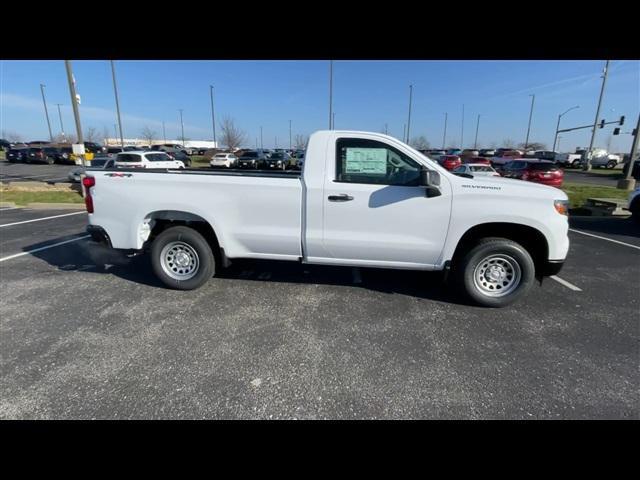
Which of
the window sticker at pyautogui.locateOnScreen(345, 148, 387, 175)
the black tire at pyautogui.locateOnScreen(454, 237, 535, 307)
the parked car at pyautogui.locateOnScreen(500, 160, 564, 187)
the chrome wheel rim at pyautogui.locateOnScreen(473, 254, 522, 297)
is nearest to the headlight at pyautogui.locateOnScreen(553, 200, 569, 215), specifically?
the black tire at pyautogui.locateOnScreen(454, 237, 535, 307)

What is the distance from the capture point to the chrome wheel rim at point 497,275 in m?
3.77

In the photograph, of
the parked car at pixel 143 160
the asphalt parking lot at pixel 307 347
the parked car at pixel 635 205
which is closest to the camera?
the asphalt parking lot at pixel 307 347

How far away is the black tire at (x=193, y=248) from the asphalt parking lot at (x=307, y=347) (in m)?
0.15

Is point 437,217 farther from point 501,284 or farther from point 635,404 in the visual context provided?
point 635,404

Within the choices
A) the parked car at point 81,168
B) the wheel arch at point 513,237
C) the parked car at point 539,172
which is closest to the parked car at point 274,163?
the parked car at point 81,168

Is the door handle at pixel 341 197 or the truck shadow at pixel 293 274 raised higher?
the door handle at pixel 341 197

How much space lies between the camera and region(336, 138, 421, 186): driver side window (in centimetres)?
374

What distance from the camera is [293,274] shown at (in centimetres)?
486

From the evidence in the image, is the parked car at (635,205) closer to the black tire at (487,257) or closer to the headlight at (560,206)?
the headlight at (560,206)

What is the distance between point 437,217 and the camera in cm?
366

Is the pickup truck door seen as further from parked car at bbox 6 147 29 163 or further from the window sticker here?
parked car at bbox 6 147 29 163

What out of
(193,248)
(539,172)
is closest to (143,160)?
(193,248)

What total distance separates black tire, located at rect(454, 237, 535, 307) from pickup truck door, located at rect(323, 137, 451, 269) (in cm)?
37
